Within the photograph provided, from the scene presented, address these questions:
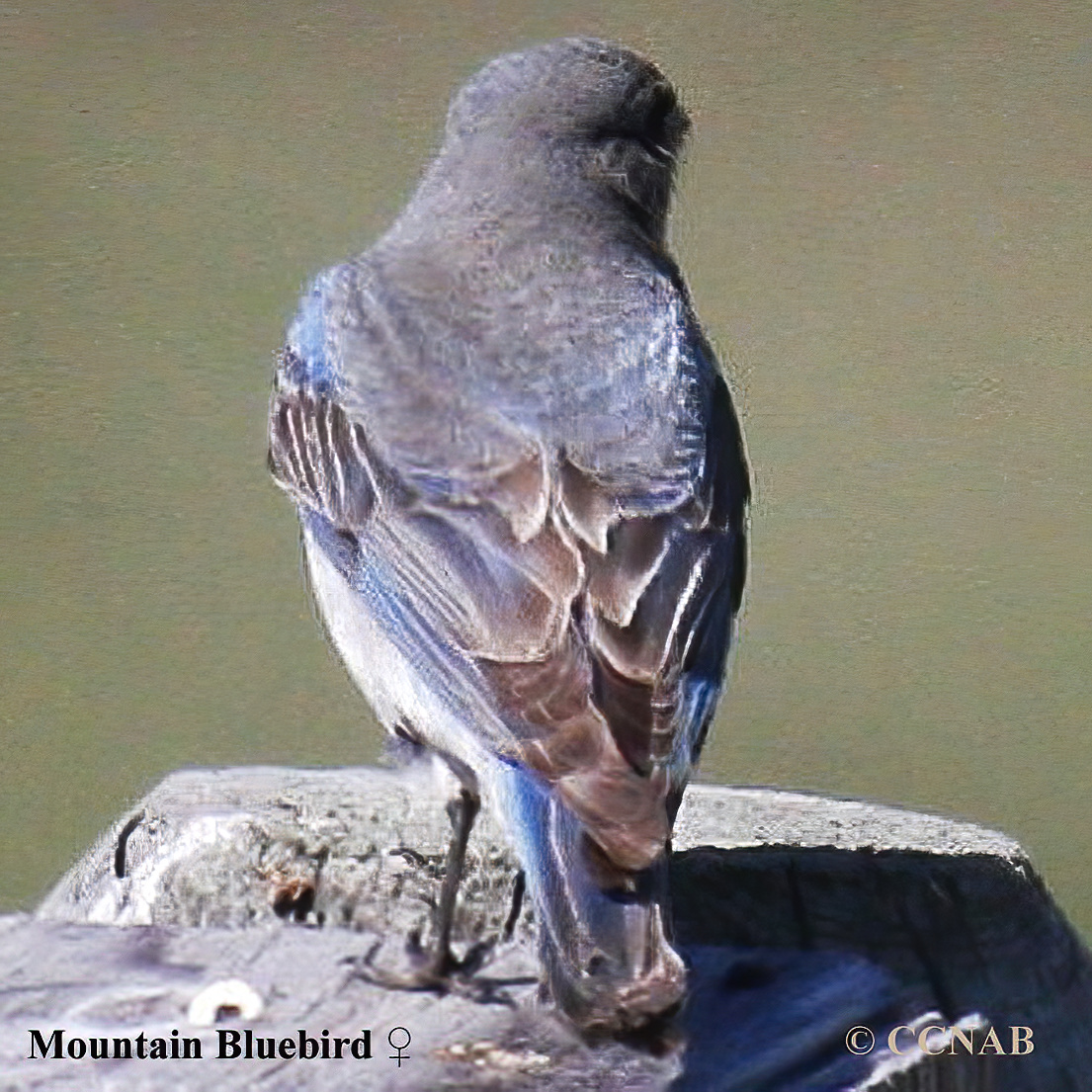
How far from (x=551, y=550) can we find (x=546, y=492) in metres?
0.10

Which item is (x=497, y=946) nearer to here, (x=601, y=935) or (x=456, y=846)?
(x=456, y=846)

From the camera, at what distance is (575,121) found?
3539mm

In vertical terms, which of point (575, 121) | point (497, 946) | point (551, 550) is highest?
point (575, 121)

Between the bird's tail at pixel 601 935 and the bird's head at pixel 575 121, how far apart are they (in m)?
1.20

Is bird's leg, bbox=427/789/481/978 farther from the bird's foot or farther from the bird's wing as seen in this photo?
the bird's wing

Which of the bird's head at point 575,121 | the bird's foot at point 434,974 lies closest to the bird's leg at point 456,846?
the bird's foot at point 434,974

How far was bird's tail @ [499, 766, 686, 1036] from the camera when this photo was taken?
246 centimetres

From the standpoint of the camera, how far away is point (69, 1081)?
2438 millimetres

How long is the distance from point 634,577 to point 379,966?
0.50 metres

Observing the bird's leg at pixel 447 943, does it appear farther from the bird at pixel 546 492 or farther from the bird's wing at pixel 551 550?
the bird's wing at pixel 551 550

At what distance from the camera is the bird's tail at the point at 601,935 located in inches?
96.8

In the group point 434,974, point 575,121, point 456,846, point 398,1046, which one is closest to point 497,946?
point 456,846

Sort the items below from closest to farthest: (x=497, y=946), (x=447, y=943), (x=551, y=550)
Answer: (x=551, y=550), (x=447, y=943), (x=497, y=946)

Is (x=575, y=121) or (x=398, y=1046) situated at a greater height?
(x=575, y=121)
